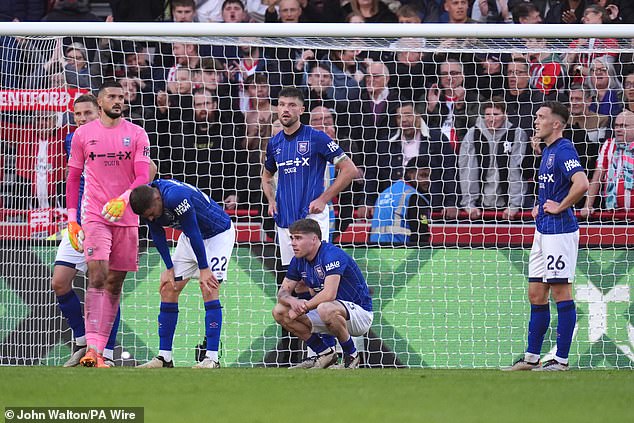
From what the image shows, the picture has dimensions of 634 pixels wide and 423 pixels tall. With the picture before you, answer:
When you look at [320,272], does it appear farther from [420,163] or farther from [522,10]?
[522,10]

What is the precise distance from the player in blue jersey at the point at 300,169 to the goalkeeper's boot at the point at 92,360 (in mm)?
1950

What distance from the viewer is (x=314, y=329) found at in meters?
10.0

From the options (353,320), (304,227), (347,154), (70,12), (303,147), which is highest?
(70,12)

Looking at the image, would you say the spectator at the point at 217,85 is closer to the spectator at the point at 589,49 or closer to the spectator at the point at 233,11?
the spectator at the point at 233,11

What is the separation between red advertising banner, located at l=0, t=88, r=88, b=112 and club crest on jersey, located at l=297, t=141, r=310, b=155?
2.33m

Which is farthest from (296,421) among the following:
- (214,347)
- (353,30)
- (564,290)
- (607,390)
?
(353,30)

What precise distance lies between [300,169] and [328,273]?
1.10m

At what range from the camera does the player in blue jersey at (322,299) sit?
32.2 ft

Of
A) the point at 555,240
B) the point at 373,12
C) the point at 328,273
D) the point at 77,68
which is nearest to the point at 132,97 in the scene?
the point at 77,68

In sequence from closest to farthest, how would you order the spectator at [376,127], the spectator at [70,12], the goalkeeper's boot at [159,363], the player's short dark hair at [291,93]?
the goalkeeper's boot at [159,363]
the player's short dark hair at [291,93]
the spectator at [376,127]
the spectator at [70,12]

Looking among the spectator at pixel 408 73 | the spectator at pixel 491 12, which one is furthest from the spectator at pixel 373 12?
the spectator at pixel 408 73

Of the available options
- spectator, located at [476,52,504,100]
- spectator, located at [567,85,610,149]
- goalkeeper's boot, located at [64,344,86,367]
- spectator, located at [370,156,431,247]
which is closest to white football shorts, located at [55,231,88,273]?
goalkeeper's boot, located at [64,344,86,367]

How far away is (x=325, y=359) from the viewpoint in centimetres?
1012

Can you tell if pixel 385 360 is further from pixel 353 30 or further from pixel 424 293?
pixel 353 30
